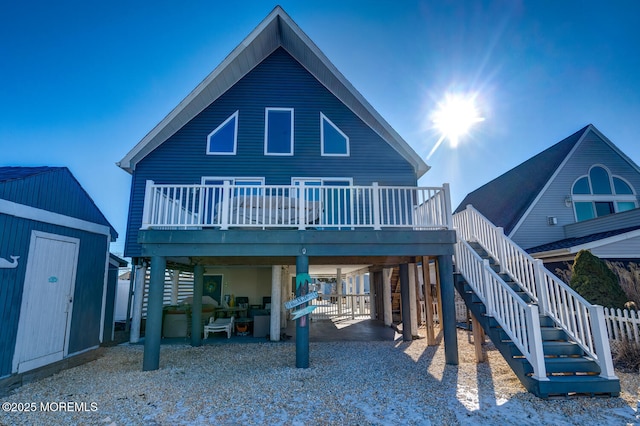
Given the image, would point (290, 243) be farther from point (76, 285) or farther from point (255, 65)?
point (255, 65)

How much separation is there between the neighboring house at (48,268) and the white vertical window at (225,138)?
3.78 m

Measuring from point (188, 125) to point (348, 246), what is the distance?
707 centimetres

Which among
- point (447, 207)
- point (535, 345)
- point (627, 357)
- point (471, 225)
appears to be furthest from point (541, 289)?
point (471, 225)

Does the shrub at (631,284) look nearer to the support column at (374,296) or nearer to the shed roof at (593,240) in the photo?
the shed roof at (593,240)

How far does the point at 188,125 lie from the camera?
33.5 feet

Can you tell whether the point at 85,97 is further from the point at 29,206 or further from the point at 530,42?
the point at 530,42

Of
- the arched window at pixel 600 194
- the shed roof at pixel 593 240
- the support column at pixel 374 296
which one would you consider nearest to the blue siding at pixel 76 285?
the support column at pixel 374 296

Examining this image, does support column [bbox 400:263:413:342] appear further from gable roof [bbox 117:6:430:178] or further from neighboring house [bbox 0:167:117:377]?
neighboring house [bbox 0:167:117:377]

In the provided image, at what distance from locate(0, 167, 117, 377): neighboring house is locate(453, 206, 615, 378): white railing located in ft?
29.7

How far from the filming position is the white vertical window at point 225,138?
33.2 ft

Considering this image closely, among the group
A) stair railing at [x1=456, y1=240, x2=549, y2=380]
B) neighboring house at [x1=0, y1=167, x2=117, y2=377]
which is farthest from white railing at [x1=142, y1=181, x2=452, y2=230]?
neighboring house at [x1=0, y1=167, x2=117, y2=377]

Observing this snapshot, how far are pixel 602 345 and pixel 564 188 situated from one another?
29.9 ft

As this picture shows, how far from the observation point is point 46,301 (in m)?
5.97

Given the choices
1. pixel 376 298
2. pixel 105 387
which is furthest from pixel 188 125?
pixel 376 298
